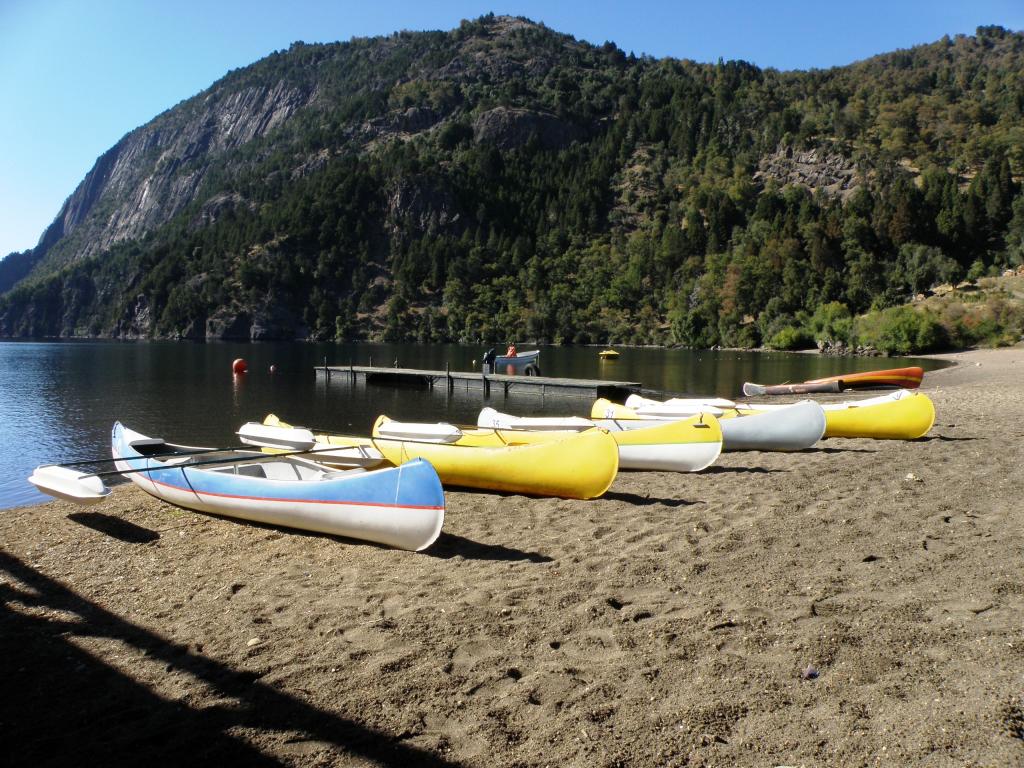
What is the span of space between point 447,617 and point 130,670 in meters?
2.38

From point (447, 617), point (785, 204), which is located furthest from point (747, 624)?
point (785, 204)

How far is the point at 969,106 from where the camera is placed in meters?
137

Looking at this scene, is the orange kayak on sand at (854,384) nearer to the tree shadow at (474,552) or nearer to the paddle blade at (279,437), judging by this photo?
the paddle blade at (279,437)

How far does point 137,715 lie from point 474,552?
12.8 ft

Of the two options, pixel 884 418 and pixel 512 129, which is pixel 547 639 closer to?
pixel 884 418

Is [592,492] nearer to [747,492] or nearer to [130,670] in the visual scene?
[747,492]

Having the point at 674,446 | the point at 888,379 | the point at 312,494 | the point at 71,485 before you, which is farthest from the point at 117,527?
the point at 888,379

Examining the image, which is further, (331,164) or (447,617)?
(331,164)

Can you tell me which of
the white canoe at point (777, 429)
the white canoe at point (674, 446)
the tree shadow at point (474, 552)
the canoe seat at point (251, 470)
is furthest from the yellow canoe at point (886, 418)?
the canoe seat at point (251, 470)

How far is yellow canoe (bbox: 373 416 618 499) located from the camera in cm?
959

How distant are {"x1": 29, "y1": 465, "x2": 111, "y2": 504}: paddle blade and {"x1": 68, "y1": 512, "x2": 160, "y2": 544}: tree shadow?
1.58 feet

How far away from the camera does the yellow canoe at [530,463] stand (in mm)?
9594

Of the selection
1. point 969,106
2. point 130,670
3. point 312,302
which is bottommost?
point 130,670

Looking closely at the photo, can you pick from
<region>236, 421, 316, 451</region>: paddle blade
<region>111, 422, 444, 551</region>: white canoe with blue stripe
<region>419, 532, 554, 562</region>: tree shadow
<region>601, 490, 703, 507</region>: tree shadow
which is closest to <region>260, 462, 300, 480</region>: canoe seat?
<region>111, 422, 444, 551</region>: white canoe with blue stripe
